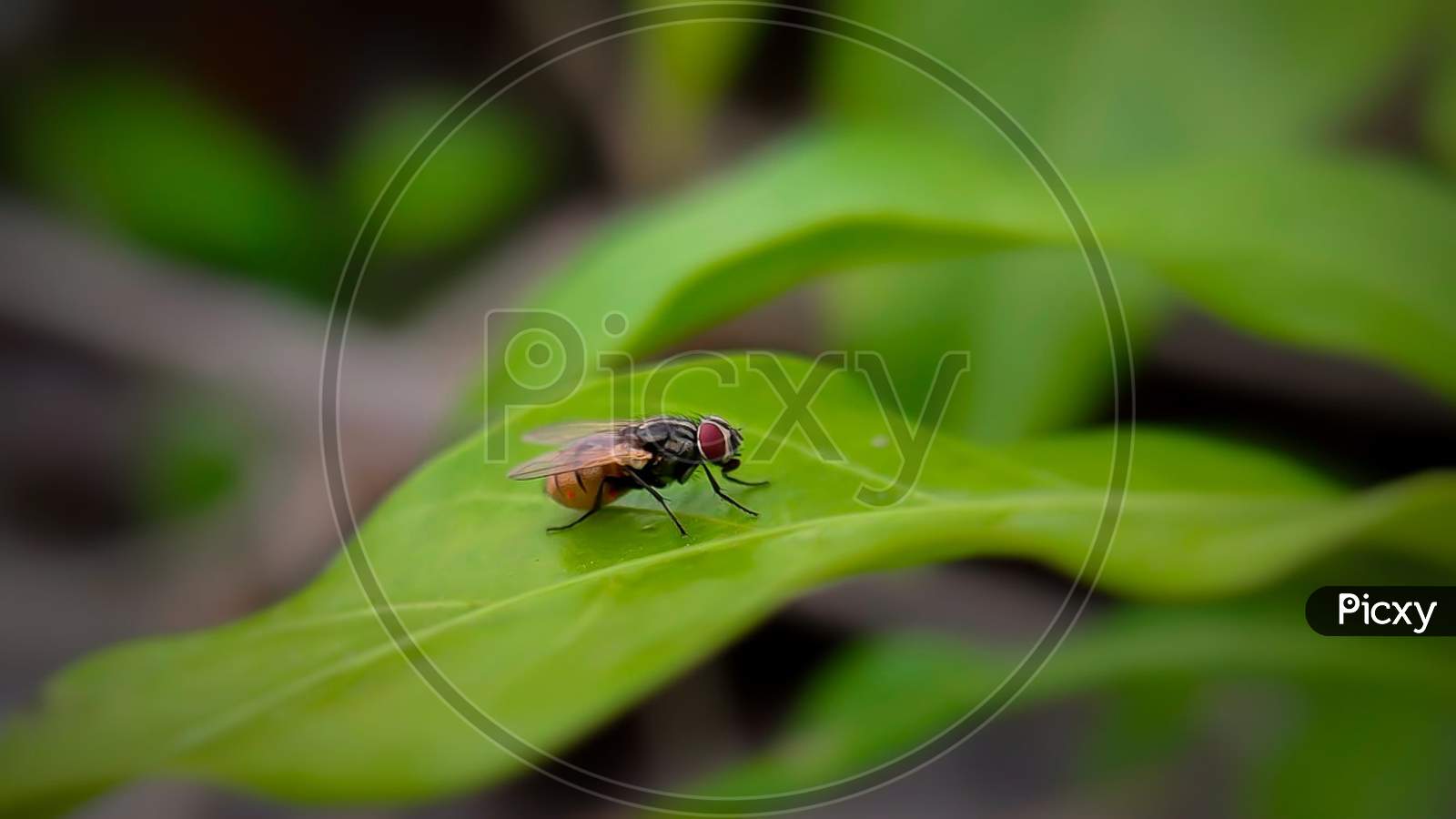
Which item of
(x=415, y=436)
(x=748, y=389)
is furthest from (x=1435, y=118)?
(x=415, y=436)

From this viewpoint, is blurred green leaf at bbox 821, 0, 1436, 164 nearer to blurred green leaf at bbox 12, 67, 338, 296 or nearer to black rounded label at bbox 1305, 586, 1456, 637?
black rounded label at bbox 1305, 586, 1456, 637

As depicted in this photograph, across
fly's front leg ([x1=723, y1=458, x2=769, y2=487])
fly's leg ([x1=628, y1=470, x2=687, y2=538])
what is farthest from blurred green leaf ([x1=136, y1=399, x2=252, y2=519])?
fly's front leg ([x1=723, y1=458, x2=769, y2=487])

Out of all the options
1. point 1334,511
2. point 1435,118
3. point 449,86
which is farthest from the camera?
point 449,86

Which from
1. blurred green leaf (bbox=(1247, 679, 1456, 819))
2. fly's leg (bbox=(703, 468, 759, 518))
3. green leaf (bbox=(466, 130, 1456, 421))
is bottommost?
blurred green leaf (bbox=(1247, 679, 1456, 819))

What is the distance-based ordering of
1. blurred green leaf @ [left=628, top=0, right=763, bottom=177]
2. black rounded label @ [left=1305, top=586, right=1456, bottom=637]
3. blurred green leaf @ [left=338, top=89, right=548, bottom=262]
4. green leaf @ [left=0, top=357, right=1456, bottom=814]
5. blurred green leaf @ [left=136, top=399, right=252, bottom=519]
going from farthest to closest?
1. blurred green leaf @ [left=338, top=89, right=548, bottom=262]
2. blurred green leaf @ [left=136, top=399, right=252, bottom=519]
3. blurred green leaf @ [left=628, top=0, right=763, bottom=177]
4. black rounded label @ [left=1305, top=586, right=1456, bottom=637]
5. green leaf @ [left=0, top=357, right=1456, bottom=814]

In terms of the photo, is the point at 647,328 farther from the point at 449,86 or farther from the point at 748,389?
the point at 449,86

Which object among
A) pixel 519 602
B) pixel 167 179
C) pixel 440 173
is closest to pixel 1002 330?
pixel 519 602

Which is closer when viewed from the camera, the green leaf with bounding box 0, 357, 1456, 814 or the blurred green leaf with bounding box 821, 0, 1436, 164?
the green leaf with bounding box 0, 357, 1456, 814

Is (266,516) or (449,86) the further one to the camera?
(449,86)

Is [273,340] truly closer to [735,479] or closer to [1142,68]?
[735,479]
